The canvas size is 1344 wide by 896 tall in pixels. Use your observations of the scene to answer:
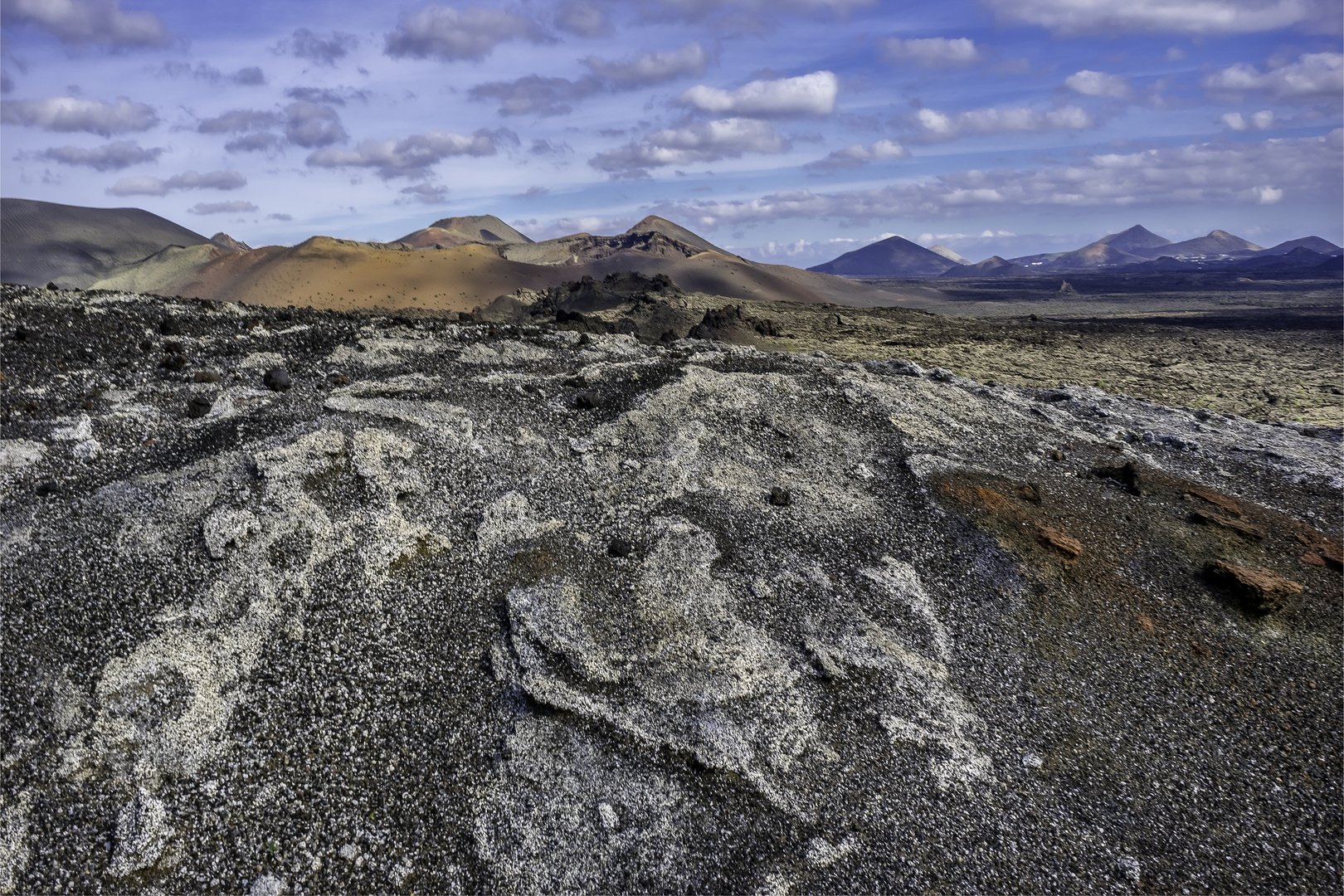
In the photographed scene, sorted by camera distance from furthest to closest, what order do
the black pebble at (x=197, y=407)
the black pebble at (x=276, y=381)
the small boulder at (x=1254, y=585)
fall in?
the black pebble at (x=276, y=381)
the black pebble at (x=197, y=407)
the small boulder at (x=1254, y=585)

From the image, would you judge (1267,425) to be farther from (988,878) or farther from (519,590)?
(519,590)

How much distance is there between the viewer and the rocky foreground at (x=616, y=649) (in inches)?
224

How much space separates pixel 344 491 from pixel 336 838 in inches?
154

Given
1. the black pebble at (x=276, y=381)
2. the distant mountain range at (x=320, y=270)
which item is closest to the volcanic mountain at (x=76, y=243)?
the distant mountain range at (x=320, y=270)

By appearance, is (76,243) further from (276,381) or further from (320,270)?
(276,381)

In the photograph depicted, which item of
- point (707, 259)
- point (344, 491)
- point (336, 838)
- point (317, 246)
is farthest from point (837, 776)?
point (707, 259)

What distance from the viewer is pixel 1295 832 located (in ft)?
20.5

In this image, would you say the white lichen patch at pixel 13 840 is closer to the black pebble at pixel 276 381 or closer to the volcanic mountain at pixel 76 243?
the black pebble at pixel 276 381

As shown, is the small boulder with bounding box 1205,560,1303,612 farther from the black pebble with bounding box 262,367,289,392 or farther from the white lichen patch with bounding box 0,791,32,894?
the black pebble with bounding box 262,367,289,392

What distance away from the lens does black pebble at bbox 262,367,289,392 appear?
35.2 feet

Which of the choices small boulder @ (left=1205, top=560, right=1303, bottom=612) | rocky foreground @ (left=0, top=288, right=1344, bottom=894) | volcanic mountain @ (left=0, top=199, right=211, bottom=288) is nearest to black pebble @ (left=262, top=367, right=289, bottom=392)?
rocky foreground @ (left=0, top=288, right=1344, bottom=894)

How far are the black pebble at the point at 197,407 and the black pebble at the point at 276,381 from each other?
823mm

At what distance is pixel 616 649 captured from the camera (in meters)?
7.14

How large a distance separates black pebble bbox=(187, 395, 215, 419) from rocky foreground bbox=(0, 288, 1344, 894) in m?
0.20
